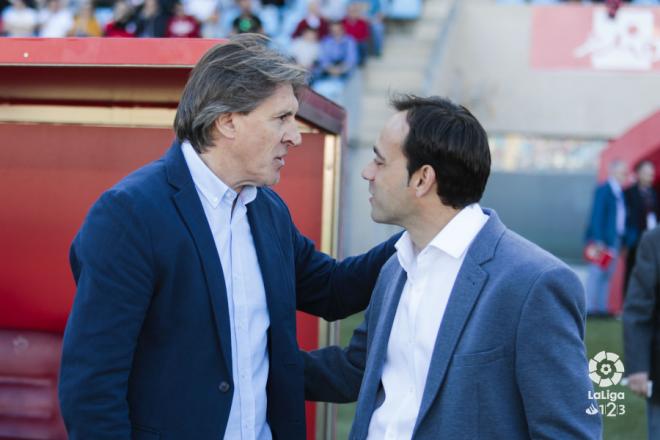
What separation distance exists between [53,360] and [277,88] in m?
1.52

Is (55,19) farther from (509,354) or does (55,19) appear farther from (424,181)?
(509,354)

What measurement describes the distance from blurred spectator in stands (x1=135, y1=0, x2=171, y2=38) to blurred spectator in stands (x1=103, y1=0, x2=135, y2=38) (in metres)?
0.15

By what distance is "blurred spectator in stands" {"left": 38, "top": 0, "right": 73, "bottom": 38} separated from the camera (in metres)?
13.1

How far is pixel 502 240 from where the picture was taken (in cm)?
224

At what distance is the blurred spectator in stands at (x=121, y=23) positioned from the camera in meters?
12.5

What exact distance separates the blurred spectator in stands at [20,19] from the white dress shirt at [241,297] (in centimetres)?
1154

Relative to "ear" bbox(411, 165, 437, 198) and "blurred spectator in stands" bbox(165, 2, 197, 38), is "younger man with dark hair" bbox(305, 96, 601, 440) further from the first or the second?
"blurred spectator in stands" bbox(165, 2, 197, 38)

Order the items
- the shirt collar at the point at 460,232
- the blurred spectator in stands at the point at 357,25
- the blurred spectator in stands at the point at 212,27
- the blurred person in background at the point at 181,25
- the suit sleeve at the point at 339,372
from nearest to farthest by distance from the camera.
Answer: the shirt collar at the point at 460,232 → the suit sleeve at the point at 339,372 → the blurred person in background at the point at 181,25 → the blurred spectator in stands at the point at 212,27 → the blurred spectator in stands at the point at 357,25

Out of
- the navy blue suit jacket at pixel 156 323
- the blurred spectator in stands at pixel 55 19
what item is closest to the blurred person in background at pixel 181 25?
the blurred spectator in stands at pixel 55 19

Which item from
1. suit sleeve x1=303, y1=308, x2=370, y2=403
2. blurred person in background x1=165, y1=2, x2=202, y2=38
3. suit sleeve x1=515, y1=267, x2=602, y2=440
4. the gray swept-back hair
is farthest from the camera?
blurred person in background x1=165, y1=2, x2=202, y2=38

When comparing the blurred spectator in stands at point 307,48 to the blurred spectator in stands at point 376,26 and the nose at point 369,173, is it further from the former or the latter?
the nose at point 369,173

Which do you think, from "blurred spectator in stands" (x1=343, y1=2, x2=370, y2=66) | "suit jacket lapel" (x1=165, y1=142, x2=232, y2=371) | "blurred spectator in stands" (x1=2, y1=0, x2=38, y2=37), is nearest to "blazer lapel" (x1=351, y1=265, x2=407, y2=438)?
"suit jacket lapel" (x1=165, y1=142, x2=232, y2=371)

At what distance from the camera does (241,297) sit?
2430mm

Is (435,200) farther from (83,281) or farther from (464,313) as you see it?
(83,281)
